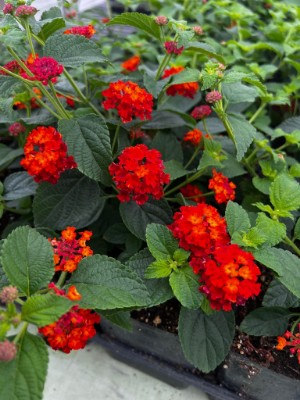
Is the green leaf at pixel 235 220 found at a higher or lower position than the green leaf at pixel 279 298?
higher

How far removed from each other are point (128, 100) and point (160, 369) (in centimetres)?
69

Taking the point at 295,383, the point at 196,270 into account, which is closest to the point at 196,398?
the point at 295,383

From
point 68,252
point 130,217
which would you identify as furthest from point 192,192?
point 68,252

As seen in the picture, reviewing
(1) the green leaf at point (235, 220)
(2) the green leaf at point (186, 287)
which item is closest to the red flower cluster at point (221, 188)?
(1) the green leaf at point (235, 220)

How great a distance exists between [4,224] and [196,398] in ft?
2.47

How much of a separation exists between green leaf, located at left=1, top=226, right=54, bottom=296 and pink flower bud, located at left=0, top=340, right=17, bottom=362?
0.43 ft

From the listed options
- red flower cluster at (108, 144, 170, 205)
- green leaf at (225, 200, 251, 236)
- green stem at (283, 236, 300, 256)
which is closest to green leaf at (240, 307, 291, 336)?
green stem at (283, 236, 300, 256)

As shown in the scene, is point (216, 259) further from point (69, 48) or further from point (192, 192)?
point (69, 48)

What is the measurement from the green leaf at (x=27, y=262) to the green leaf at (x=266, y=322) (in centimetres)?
49

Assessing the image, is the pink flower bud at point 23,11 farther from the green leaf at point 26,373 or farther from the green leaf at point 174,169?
the green leaf at point 26,373

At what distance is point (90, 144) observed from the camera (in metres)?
0.93

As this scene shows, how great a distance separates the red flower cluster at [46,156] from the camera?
35.8 inches

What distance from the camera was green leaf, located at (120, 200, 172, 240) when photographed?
1.01m

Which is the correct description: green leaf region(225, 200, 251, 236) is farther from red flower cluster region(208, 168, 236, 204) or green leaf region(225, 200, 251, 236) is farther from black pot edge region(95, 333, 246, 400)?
black pot edge region(95, 333, 246, 400)
